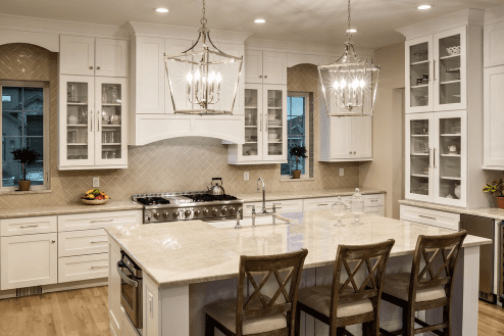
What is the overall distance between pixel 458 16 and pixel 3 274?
521 cm

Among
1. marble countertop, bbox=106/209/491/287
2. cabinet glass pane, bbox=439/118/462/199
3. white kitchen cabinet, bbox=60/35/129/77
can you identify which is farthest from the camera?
white kitchen cabinet, bbox=60/35/129/77

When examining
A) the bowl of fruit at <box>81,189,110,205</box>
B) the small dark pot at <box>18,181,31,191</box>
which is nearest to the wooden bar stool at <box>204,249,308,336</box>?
the bowl of fruit at <box>81,189,110,205</box>

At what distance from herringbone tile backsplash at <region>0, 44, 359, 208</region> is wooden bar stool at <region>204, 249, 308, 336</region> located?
3.36m

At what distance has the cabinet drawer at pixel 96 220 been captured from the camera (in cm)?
500

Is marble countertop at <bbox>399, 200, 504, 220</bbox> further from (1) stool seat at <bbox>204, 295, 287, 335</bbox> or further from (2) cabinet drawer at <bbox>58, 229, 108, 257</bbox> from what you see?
(2) cabinet drawer at <bbox>58, 229, 108, 257</bbox>

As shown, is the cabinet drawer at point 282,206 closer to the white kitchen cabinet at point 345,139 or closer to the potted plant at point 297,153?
the potted plant at point 297,153

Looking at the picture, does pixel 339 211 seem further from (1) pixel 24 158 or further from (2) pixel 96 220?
(1) pixel 24 158

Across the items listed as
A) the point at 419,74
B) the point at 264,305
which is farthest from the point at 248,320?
the point at 419,74

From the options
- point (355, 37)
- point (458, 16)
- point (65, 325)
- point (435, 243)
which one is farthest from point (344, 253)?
point (355, 37)

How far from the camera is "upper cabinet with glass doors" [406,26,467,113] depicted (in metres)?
4.97

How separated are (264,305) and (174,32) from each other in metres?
3.77

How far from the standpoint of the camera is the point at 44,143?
18.0ft

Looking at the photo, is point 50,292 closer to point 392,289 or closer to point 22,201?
point 22,201

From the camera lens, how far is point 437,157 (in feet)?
17.3
